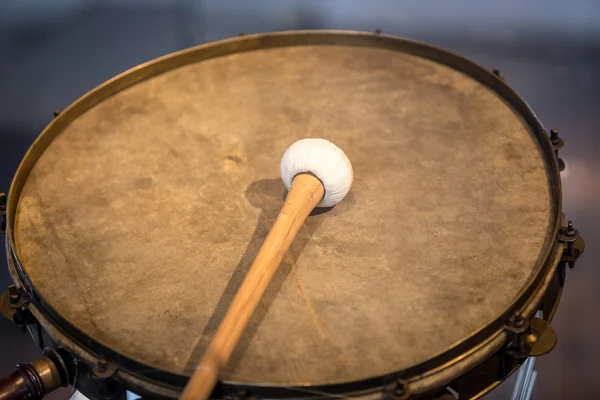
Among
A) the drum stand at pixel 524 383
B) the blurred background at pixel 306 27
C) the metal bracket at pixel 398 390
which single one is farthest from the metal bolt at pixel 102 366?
the blurred background at pixel 306 27

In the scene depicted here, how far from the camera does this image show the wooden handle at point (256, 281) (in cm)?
177

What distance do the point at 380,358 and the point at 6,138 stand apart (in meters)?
2.98

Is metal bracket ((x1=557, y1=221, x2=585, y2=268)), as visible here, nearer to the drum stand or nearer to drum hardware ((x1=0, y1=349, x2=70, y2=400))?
the drum stand

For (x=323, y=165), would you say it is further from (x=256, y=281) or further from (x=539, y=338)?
(x=539, y=338)

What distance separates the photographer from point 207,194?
2.38 metres

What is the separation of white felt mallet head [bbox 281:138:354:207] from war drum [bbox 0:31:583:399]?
0.35 ft

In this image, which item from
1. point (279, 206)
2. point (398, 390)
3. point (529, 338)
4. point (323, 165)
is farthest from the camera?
point (279, 206)

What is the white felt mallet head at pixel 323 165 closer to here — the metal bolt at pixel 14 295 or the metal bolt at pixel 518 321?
the metal bolt at pixel 518 321

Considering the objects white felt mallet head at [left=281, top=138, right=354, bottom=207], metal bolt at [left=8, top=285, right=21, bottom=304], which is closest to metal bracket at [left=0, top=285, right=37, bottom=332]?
metal bolt at [left=8, top=285, right=21, bottom=304]

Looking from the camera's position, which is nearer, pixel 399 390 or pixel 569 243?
pixel 399 390

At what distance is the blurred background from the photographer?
14.0 ft

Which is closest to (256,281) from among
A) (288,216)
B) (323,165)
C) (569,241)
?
(288,216)

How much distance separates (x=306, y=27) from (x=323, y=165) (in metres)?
2.78

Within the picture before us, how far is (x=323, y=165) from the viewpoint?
7.13ft
